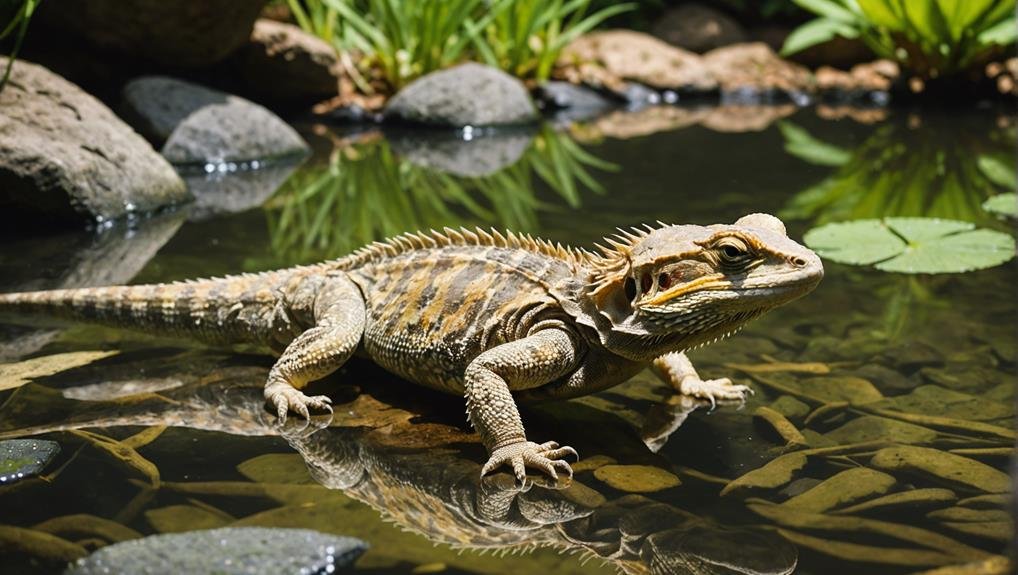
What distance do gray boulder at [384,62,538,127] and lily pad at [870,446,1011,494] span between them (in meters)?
8.98

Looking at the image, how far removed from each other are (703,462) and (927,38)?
39.3 ft

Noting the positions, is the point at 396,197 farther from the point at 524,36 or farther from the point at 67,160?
the point at 524,36

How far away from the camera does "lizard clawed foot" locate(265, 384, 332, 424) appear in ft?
13.0

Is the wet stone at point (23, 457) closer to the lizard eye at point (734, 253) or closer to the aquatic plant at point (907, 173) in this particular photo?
the lizard eye at point (734, 253)

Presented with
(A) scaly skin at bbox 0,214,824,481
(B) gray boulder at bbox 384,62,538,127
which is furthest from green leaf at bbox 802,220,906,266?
(B) gray boulder at bbox 384,62,538,127

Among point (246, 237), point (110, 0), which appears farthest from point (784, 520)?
point (110, 0)

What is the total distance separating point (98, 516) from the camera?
10.3 feet

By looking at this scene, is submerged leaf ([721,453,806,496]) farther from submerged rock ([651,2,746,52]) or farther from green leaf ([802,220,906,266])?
submerged rock ([651,2,746,52])

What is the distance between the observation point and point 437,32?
1295 centimetres

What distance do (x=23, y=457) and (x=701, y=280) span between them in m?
2.43

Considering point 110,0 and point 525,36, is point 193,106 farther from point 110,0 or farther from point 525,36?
point 525,36

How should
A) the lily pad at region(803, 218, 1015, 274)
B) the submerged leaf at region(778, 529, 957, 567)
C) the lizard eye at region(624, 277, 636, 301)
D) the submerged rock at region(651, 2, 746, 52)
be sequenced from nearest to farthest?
the submerged leaf at region(778, 529, 957, 567) < the lizard eye at region(624, 277, 636, 301) < the lily pad at region(803, 218, 1015, 274) < the submerged rock at region(651, 2, 746, 52)

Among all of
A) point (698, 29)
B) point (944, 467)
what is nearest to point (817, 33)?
point (698, 29)

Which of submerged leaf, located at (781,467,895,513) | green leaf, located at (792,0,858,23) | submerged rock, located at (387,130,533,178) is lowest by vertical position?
submerged rock, located at (387,130,533,178)
